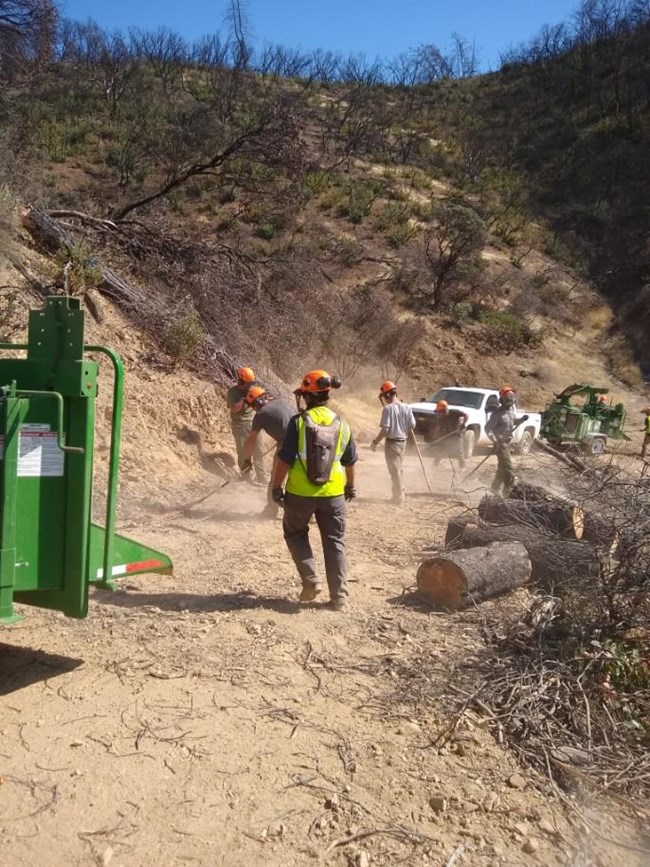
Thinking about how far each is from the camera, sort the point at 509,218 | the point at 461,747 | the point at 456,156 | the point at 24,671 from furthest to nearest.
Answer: the point at 456,156
the point at 509,218
the point at 24,671
the point at 461,747

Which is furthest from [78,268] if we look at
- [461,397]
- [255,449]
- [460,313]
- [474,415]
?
[460,313]

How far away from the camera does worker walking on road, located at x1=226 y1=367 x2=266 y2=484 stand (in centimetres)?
923

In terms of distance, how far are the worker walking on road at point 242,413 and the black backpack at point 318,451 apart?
12.9 ft

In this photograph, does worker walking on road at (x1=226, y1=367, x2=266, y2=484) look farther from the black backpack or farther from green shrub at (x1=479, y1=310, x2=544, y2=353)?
green shrub at (x1=479, y1=310, x2=544, y2=353)

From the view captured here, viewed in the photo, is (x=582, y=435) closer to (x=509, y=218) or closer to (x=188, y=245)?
(x=188, y=245)

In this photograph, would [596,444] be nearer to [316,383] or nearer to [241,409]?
[241,409]

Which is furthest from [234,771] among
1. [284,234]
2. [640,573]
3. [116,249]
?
[284,234]

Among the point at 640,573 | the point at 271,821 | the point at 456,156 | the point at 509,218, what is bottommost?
the point at 271,821

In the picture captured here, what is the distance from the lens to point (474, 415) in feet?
54.1

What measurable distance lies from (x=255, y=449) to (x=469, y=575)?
439 cm

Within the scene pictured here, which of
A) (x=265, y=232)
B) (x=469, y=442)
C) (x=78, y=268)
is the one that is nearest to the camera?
(x=78, y=268)

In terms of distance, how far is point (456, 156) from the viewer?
128ft

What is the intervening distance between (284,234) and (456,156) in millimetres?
16298

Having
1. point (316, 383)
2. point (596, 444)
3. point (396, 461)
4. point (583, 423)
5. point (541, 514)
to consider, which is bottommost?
point (596, 444)
